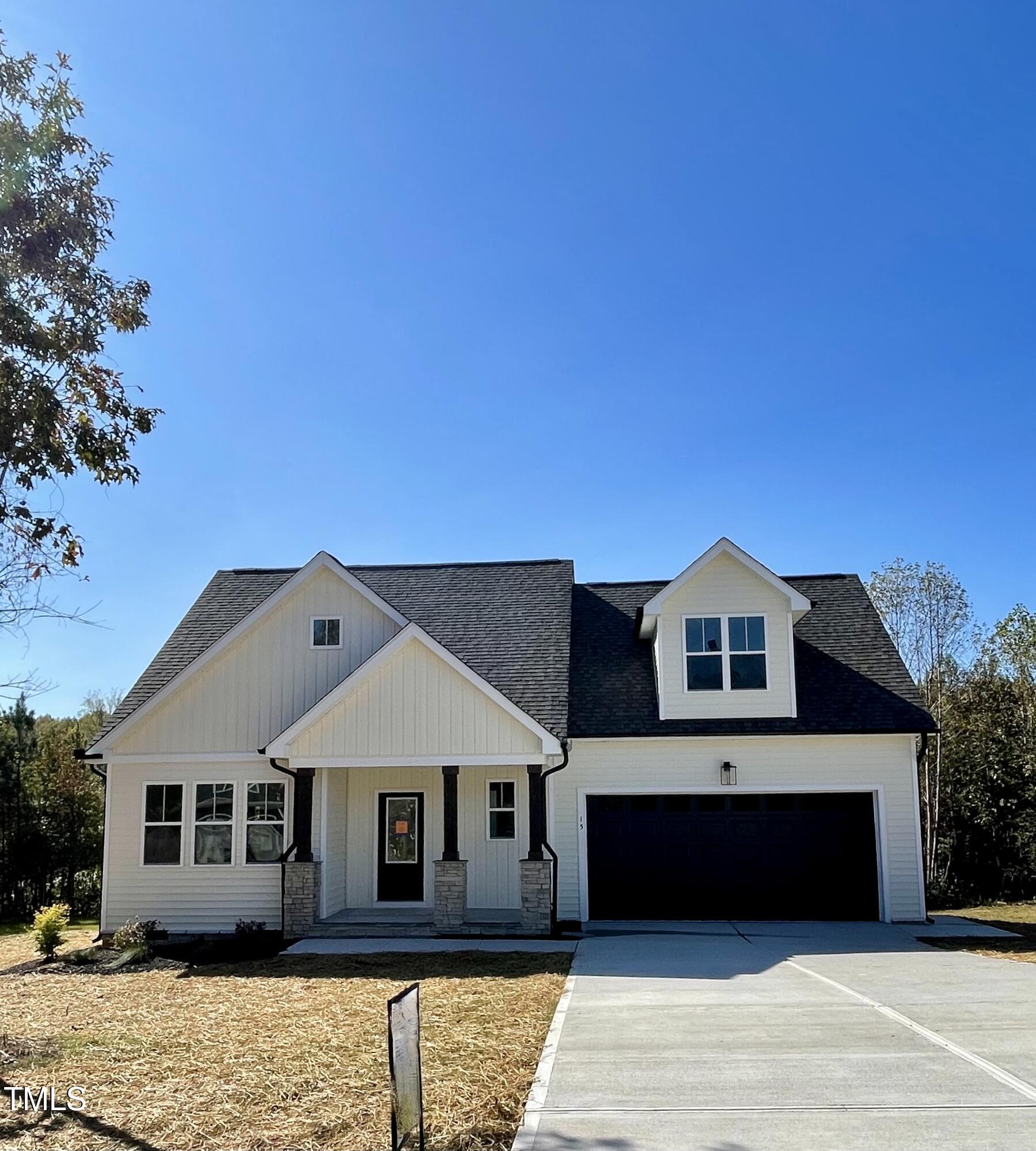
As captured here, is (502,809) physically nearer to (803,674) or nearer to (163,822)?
(163,822)

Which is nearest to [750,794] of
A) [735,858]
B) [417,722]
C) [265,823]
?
[735,858]

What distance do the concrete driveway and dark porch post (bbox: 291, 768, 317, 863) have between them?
17.2 ft

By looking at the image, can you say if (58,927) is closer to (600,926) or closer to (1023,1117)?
(600,926)

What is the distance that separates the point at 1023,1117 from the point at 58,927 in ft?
42.0

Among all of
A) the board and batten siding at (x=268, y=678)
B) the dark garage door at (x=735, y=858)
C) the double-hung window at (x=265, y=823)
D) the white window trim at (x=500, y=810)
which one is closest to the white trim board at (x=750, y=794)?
the dark garage door at (x=735, y=858)

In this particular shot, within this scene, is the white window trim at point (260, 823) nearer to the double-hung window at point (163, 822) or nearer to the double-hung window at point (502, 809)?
the double-hung window at point (163, 822)

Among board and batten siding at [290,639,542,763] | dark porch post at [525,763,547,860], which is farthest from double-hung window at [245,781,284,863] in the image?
dark porch post at [525,763,547,860]

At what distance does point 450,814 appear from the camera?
15.9 metres

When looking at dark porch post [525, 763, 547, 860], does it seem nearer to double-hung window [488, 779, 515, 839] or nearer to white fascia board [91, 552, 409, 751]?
double-hung window [488, 779, 515, 839]

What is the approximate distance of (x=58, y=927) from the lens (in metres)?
14.6

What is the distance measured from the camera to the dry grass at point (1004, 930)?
1373 cm

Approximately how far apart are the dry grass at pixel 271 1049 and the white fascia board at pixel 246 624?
4.79m

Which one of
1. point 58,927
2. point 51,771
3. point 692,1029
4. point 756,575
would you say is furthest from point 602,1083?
point 51,771

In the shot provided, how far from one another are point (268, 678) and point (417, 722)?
3.32 metres
